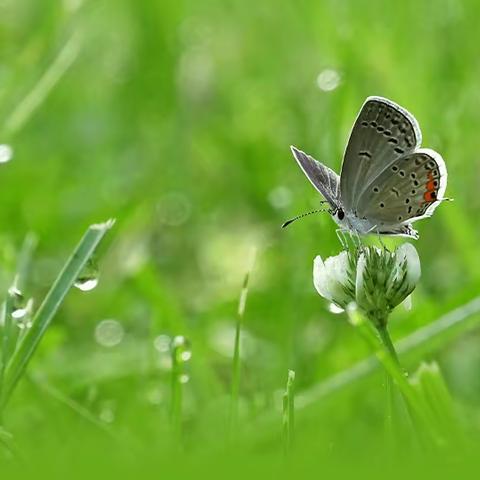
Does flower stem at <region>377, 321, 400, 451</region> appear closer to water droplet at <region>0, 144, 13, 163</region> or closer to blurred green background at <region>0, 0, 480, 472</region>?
blurred green background at <region>0, 0, 480, 472</region>

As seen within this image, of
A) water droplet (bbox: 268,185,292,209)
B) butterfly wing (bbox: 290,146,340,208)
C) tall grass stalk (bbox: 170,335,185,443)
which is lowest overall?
tall grass stalk (bbox: 170,335,185,443)

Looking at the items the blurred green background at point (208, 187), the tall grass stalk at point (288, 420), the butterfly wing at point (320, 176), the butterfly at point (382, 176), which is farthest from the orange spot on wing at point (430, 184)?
the tall grass stalk at point (288, 420)

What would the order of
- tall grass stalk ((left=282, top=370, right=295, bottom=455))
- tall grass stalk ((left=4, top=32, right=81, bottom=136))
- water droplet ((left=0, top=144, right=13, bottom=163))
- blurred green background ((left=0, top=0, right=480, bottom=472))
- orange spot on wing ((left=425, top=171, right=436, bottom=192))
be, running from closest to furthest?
tall grass stalk ((left=282, top=370, right=295, bottom=455))
orange spot on wing ((left=425, top=171, right=436, bottom=192))
blurred green background ((left=0, top=0, right=480, bottom=472))
water droplet ((left=0, top=144, right=13, bottom=163))
tall grass stalk ((left=4, top=32, right=81, bottom=136))

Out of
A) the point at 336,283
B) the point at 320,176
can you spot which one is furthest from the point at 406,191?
the point at 336,283

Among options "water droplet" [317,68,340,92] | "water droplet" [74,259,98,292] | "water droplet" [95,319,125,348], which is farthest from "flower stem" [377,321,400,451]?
"water droplet" [317,68,340,92]

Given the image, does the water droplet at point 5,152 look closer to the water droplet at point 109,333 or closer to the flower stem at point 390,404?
the water droplet at point 109,333

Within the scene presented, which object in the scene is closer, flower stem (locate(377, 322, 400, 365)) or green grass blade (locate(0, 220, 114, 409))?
flower stem (locate(377, 322, 400, 365))

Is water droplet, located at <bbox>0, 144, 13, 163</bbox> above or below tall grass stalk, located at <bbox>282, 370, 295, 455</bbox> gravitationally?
above
